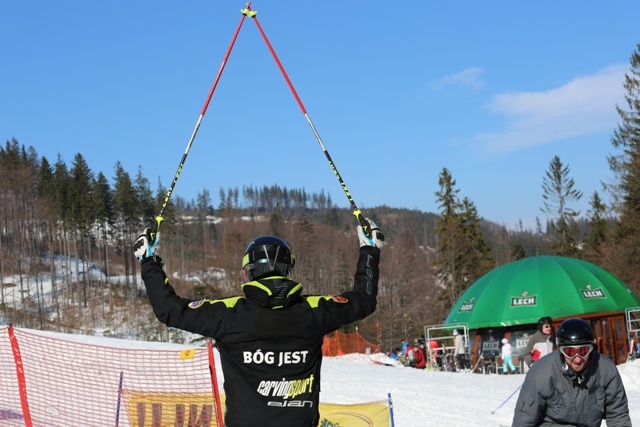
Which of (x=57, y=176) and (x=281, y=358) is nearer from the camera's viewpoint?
(x=281, y=358)

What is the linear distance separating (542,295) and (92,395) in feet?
63.8

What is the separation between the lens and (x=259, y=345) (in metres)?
3.83

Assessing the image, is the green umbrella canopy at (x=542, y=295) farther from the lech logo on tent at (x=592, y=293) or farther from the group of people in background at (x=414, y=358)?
the group of people in background at (x=414, y=358)

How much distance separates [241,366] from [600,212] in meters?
72.9

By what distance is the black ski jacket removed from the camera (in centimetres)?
379

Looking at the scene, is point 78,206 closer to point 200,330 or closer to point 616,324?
point 616,324

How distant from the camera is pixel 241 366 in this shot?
151 inches

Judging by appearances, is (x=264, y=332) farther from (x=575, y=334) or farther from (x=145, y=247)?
(x=575, y=334)

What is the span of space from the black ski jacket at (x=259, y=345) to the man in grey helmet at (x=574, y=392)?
2.15 m

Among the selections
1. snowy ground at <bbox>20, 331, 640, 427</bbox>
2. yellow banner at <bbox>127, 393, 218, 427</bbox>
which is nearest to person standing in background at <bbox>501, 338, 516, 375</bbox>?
snowy ground at <bbox>20, 331, 640, 427</bbox>

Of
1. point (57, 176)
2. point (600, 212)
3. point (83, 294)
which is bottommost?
point (83, 294)

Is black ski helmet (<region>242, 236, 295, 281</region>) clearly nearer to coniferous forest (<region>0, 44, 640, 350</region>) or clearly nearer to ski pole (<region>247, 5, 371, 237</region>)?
ski pole (<region>247, 5, 371, 237</region>)

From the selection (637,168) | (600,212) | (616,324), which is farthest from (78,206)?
(616,324)

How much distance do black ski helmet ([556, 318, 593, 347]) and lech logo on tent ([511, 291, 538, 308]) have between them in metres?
22.8
